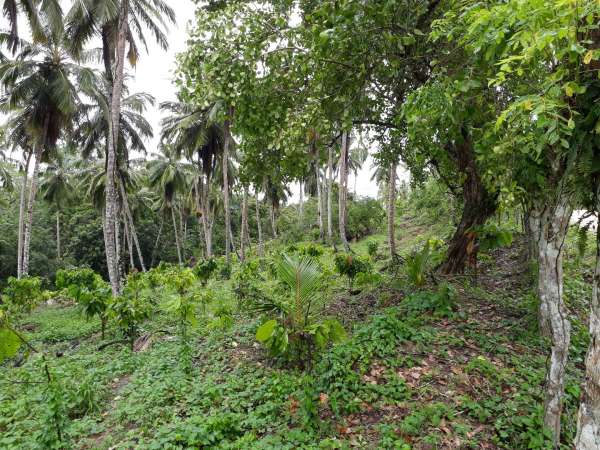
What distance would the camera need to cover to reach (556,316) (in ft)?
10.1

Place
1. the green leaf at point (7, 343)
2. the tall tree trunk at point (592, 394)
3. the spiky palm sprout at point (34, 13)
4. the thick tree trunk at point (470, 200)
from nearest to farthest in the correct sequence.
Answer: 1. the tall tree trunk at point (592, 394)
2. the green leaf at point (7, 343)
3. the thick tree trunk at point (470, 200)
4. the spiky palm sprout at point (34, 13)

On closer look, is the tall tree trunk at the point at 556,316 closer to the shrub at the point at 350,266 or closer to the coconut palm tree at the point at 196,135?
the shrub at the point at 350,266

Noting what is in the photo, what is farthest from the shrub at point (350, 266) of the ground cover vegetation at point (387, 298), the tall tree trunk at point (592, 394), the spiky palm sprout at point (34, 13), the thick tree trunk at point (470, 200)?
the spiky palm sprout at point (34, 13)

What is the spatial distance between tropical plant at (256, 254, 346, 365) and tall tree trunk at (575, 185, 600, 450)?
7.04ft

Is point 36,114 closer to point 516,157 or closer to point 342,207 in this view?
point 342,207

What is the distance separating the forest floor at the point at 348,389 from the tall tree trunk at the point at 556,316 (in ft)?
0.79

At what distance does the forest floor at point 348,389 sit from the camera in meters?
3.43

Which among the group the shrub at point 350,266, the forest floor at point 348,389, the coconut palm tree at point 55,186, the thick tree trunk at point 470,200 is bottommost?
the forest floor at point 348,389

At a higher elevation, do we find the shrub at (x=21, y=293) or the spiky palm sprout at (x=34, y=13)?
the spiky palm sprout at (x=34, y=13)

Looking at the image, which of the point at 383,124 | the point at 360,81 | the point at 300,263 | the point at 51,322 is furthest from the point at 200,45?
the point at 51,322

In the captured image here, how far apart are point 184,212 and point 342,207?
62.1ft

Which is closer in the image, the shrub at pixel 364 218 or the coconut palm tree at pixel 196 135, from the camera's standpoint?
the coconut palm tree at pixel 196 135

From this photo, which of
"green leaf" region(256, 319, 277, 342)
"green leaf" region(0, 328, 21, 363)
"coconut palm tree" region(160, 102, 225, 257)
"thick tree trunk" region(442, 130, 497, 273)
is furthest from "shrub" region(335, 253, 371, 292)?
"coconut palm tree" region(160, 102, 225, 257)

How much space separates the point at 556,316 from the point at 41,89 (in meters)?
17.4
